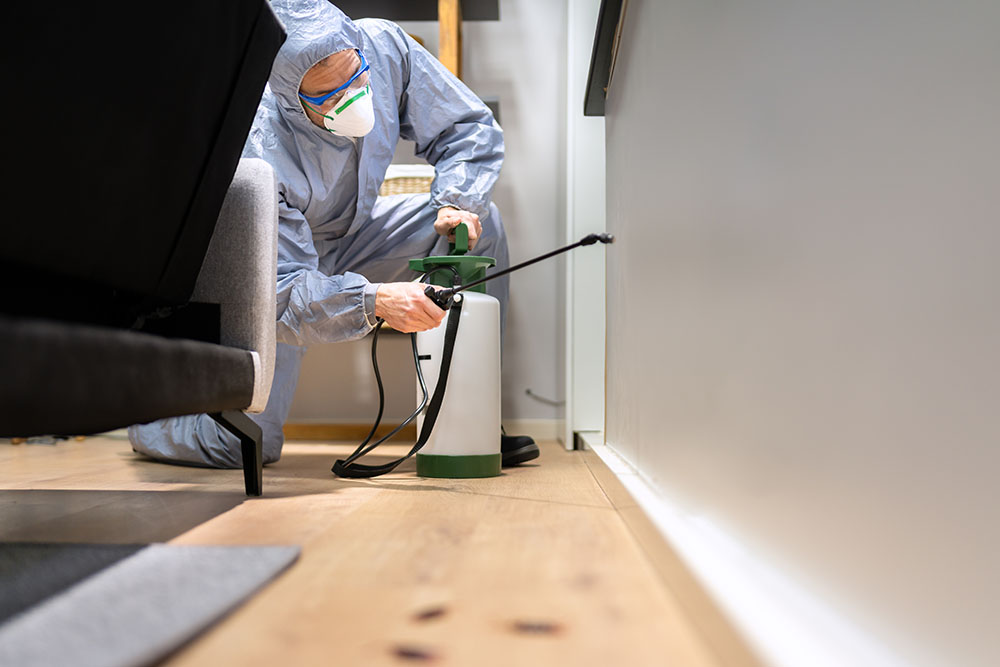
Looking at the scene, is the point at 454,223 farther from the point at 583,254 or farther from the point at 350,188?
the point at 583,254

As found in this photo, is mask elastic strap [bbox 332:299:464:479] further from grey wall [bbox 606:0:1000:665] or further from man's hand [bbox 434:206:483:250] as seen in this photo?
grey wall [bbox 606:0:1000:665]

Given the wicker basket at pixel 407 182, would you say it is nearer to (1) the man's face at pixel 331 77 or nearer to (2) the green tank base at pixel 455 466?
(1) the man's face at pixel 331 77

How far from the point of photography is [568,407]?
1.74 metres

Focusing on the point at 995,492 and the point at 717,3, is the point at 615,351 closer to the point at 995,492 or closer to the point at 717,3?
the point at 717,3

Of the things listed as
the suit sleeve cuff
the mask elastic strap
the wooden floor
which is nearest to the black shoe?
the wooden floor

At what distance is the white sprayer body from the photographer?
1167mm

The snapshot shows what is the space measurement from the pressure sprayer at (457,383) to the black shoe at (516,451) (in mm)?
141

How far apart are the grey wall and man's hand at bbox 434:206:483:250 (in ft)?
2.80

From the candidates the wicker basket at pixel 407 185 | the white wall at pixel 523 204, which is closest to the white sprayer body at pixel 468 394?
the wicker basket at pixel 407 185

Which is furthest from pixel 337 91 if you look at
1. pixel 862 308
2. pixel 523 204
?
pixel 862 308

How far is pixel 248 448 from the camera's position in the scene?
3.23 feet

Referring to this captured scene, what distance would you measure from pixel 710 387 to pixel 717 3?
11.7 inches

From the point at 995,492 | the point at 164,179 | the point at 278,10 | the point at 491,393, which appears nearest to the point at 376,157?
the point at 278,10

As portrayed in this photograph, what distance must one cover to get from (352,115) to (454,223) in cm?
28
